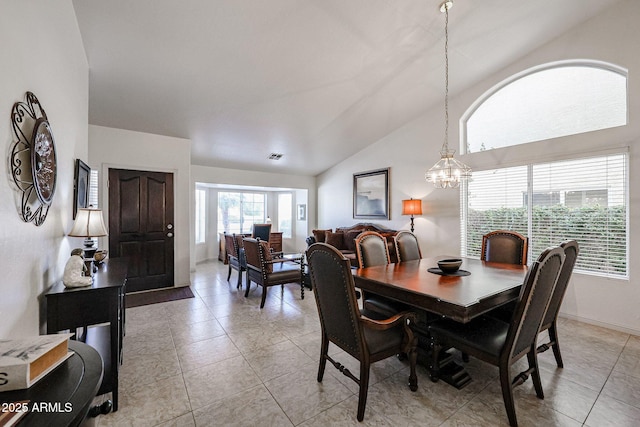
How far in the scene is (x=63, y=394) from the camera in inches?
30.2

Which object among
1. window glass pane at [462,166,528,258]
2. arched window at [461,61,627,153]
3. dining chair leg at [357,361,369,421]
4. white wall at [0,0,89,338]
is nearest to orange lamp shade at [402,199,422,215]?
window glass pane at [462,166,528,258]

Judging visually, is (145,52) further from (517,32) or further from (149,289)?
(517,32)

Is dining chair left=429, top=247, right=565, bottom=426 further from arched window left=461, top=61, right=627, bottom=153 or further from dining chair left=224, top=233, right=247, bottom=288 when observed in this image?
dining chair left=224, top=233, right=247, bottom=288

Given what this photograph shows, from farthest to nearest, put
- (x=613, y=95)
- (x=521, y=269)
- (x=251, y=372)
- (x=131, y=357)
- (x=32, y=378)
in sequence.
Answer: (x=613, y=95) < (x=521, y=269) < (x=131, y=357) < (x=251, y=372) < (x=32, y=378)

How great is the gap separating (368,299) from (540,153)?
305cm

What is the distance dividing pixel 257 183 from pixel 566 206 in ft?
18.6

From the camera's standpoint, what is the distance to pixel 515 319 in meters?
1.68

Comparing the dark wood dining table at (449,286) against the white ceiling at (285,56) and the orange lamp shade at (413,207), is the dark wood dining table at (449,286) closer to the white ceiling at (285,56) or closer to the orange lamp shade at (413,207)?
the orange lamp shade at (413,207)

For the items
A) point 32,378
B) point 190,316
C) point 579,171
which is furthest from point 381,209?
point 32,378

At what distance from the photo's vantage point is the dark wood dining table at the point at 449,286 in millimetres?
1786

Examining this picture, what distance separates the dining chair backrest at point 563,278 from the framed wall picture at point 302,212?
19.9 feet

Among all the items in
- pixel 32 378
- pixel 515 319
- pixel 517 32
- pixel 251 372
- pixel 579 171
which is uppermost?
pixel 517 32

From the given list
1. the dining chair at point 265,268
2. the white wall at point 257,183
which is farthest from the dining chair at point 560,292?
the white wall at point 257,183

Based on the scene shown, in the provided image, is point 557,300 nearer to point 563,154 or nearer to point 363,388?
point 363,388
